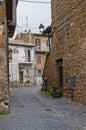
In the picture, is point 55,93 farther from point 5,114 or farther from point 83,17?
point 5,114

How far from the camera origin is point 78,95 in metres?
15.7

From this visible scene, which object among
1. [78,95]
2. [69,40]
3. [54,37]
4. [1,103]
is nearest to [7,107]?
[1,103]

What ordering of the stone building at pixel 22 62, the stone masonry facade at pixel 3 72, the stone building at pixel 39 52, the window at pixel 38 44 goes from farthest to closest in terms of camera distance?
1. the window at pixel 38 44
2. the stone building at pixel 39 52
3. the stone building at pixel 22 62
4. the stone masonry facade at pixel 3 72

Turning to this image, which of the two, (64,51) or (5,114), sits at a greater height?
(64,51)

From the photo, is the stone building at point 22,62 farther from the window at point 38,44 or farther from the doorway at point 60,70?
the doorway at point 60,70

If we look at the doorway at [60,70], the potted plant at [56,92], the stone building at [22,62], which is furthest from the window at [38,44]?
the potted plant at [56,92]

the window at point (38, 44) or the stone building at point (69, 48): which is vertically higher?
the window at point (38, 44)

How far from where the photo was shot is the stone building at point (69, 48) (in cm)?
1518

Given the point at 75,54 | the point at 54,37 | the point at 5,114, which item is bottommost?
the point at 5,114

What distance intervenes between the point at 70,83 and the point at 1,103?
5867 millimetres

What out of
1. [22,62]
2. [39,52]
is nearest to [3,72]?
[22,62]

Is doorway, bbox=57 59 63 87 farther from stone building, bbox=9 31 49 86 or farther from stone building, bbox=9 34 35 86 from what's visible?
stone building, bbox=9 34 35 86

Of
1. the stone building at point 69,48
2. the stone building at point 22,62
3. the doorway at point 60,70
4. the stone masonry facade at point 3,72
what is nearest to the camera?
the stone masonry facade at point 3,72

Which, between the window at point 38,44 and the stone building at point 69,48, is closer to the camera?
the stone building at point 69,48
